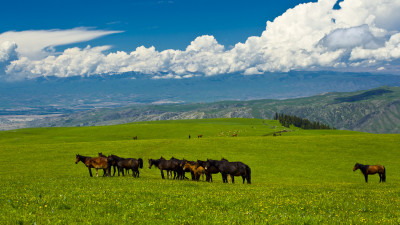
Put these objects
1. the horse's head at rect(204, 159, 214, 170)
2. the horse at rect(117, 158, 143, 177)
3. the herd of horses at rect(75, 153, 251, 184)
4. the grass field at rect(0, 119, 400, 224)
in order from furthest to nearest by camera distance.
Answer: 1. the horse at rect(117, 158, 143, 177)
2. the horse's head at rect(204, 159, 214, 170)
3. the herd of horses at rect(75, 153, 251, 184)
4. the grass field at rect(0, 119, 400, 224)

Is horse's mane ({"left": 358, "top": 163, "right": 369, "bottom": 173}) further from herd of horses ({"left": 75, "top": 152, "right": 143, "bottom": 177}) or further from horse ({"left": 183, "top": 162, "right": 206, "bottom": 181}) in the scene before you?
herd of horses ({"left": 75, "top": 152, "right": 143, "bottom": 177})

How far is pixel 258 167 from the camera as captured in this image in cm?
5028

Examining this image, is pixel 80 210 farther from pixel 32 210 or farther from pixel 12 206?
pixel 12 206

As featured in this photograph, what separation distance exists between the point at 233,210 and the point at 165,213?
11.7ft

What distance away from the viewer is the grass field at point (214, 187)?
13.6m

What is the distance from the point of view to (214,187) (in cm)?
2573

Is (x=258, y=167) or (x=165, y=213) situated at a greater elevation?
(x=165, y=213)

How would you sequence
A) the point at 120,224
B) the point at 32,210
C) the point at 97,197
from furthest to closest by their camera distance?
the point at 97,197 → the point at 32,210 → the point at 120,224

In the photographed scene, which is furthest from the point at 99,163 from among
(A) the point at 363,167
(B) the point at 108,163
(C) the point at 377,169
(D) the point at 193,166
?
(C) the point at 377,169

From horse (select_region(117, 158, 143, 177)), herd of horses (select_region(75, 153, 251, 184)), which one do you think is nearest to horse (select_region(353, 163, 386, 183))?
herd of horses (select_region(75, 153, 251, 184))

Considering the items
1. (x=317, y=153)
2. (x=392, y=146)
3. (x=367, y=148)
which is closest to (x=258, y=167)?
(x=317, y=153)

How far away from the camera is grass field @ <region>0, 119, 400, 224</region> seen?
534 inches

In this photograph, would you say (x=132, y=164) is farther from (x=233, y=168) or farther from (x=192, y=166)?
(x=233, y=168)

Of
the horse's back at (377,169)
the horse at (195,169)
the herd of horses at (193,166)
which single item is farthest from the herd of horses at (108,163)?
the horse's back at (377,169)
